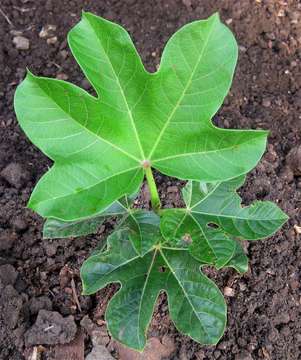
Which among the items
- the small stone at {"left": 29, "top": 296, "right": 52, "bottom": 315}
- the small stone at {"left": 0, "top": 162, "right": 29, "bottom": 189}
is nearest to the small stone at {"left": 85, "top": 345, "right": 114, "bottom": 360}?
the small stone at {"left": 29, "top": 296, "right": 52, "bottom": 315}

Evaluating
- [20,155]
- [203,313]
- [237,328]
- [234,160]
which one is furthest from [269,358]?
[20,155]

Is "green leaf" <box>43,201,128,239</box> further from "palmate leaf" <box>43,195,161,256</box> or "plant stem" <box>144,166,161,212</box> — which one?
"plant stem" <box>144,166,161,212</box>

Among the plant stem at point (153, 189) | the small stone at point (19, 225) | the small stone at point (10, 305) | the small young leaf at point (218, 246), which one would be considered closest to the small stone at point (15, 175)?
the small stone at point (19, 225)

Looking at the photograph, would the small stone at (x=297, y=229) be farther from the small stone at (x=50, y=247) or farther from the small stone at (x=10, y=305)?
the small stone at (x=10, y=305)

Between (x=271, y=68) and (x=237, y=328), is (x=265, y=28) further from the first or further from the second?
(x=237, y=328)

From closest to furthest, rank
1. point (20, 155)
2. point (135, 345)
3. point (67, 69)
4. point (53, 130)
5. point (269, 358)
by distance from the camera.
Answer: point (53, 130) → point (135, 345) → point (269, 358) → point (20, 155) → point (67, 69)
